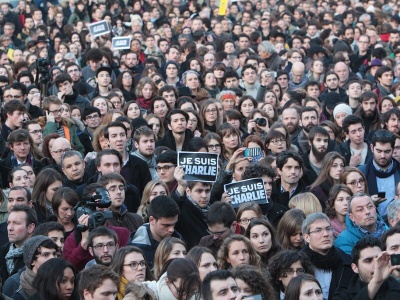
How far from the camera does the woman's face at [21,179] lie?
1144 cm

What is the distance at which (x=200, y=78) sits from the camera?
17.4 meters

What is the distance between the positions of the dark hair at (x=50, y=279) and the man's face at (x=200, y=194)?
2373 mm

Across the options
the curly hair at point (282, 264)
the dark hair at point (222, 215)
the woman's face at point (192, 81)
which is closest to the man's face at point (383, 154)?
the dark hair at point (222, 215)

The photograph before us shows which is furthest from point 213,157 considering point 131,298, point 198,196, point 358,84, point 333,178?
point 358,84

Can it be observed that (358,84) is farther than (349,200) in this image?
Yes

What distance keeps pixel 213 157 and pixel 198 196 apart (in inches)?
24.8

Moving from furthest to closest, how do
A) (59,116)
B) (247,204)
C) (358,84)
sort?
(358,84) < (59,116) < (247,204)

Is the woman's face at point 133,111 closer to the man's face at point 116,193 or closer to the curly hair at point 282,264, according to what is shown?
the man's face at point 116,193

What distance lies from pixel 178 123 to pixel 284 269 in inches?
190

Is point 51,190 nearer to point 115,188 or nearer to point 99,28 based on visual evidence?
point 115,188

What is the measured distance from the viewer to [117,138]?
12.6 metres

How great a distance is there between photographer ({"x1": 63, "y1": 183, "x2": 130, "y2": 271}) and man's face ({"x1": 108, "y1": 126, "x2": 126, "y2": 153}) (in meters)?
2.37

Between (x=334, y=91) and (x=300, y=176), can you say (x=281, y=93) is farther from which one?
(x=300, y=176)

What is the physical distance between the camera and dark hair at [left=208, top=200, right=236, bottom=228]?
9891 mm
